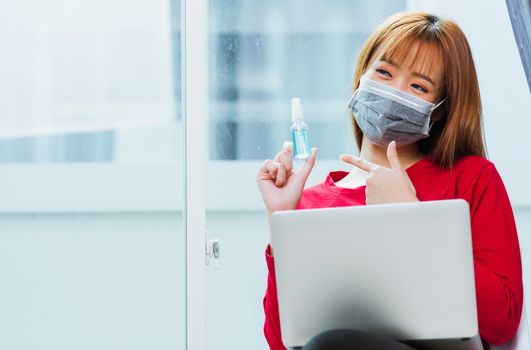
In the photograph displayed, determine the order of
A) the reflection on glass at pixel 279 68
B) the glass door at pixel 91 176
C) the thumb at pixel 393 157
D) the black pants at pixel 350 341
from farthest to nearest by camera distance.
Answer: the reflection on glass at pixel 279 68
the glass door at pixel 91 176
the thumb at pixel 393 157
the black pants at pixel 350 341

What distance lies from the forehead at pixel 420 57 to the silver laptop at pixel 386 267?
575 mm

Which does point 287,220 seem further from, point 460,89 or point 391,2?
point 391,2

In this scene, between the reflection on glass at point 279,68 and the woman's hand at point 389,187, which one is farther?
the reflection on glass at point 279,68

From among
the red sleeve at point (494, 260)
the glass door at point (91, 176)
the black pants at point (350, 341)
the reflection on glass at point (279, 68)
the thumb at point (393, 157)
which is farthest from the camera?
the reflection on glass at point (279, 68)

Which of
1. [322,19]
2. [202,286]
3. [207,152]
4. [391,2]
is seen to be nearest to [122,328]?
[202,286]

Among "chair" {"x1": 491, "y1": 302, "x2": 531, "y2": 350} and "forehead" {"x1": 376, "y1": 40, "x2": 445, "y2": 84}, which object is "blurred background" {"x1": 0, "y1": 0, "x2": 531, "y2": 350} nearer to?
"forehead" {"x1": 376, "y1": 40, "x2": 445, "y2": 84}

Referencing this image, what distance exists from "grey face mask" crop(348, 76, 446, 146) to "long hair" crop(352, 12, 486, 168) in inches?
1.8

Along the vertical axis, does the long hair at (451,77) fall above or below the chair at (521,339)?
above

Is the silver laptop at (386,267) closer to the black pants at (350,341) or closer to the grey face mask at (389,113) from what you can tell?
the black pants at (350,341)

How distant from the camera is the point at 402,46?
5.30 ft

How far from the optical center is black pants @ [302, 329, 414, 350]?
1.09 metres

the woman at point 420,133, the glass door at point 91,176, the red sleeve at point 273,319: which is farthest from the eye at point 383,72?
the glass door at point 91,176

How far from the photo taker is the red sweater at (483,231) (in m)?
1.34

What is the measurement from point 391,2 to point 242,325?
1130mm
